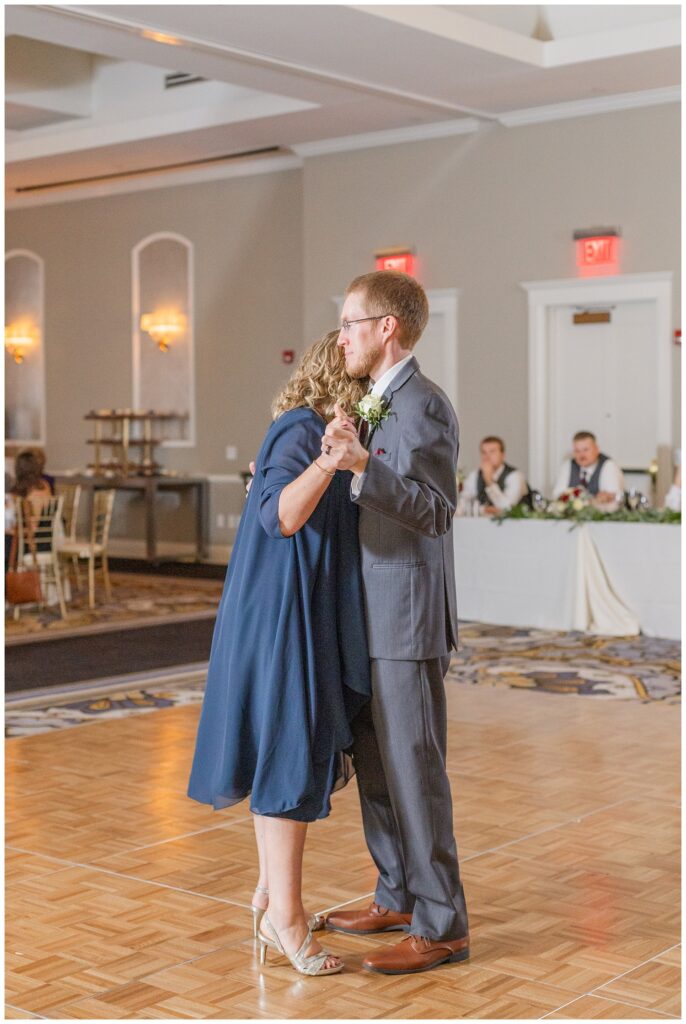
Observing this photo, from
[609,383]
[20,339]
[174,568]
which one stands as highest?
[20,339]

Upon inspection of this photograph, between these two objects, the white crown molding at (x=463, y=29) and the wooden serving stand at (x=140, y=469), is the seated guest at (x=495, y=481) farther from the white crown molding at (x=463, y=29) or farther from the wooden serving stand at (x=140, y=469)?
the wooden serving stand at (x=140, y=469)

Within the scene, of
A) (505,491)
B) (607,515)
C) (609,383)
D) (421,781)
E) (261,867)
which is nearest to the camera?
(421,781)

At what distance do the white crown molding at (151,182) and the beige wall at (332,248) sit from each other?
0.28ft

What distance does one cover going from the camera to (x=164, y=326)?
45.7ft

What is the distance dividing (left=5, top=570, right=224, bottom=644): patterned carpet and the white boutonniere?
19.7ft

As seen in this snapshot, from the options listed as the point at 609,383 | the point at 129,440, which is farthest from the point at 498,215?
the point at 129,440

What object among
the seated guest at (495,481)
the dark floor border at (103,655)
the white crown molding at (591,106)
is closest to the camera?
the dark floor border at (103,655)

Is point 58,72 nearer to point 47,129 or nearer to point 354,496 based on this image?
point 47,129

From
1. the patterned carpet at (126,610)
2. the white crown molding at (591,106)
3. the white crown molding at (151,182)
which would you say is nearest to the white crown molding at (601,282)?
the white crown molding at (591,106)

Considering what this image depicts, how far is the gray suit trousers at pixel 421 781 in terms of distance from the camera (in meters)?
3.19

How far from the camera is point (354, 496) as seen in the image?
293 cm

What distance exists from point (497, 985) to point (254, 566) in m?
1.15

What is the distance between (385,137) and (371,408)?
29.7 feet

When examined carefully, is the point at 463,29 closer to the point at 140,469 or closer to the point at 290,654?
the point at 140,469
